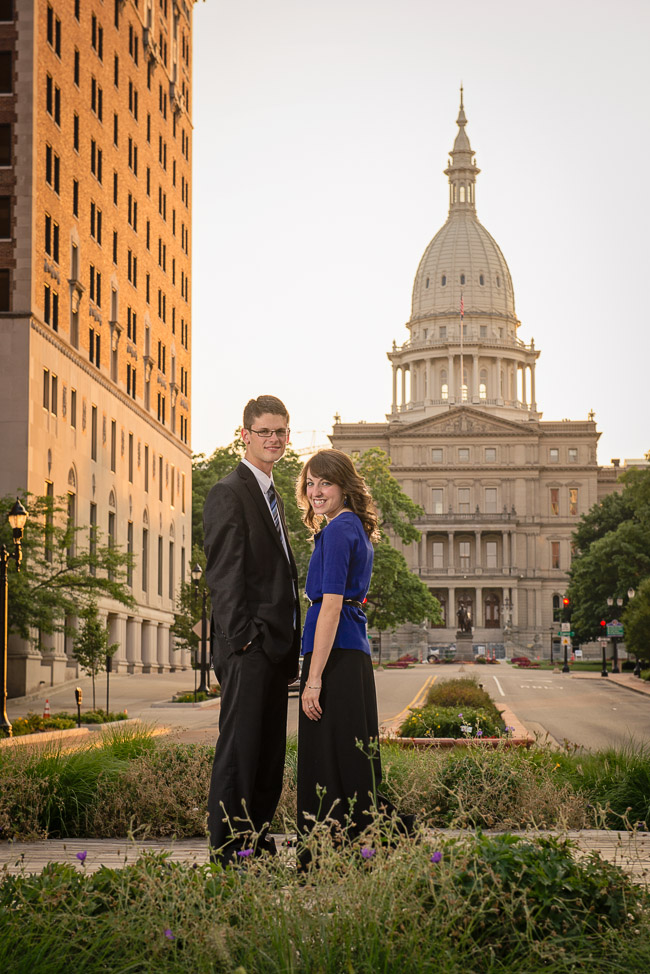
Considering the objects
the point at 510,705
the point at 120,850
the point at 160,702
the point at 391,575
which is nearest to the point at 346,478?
the point at 120,850

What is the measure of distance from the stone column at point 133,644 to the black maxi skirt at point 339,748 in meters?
54.3

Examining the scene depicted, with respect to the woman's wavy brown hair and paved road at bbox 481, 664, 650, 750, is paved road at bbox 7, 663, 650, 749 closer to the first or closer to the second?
paved road at bbox 481, 664, 650, 750

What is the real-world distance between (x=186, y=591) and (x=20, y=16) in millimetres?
26379

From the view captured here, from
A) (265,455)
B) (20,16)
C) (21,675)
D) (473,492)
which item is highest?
(20,16)

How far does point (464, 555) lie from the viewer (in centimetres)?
13750

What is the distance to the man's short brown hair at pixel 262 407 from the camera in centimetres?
738

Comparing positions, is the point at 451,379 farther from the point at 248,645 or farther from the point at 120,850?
the point at 248,645

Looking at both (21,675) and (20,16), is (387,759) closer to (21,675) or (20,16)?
(21,675)

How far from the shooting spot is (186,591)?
5812cm

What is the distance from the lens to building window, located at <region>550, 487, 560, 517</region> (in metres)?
139

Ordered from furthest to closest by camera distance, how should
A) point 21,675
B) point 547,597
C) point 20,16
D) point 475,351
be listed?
point 475,351 → point 547,597 → point 20,16 → point 21,675

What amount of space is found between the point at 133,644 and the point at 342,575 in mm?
55538

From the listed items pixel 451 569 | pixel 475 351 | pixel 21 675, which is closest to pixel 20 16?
pixel 21 675

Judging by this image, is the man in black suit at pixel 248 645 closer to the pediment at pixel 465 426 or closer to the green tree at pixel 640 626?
the green tree at pixel 640 626
